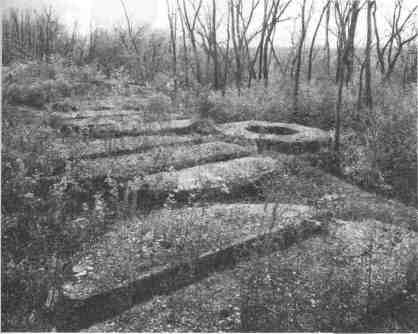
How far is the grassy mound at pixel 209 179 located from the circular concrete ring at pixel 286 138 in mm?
1104

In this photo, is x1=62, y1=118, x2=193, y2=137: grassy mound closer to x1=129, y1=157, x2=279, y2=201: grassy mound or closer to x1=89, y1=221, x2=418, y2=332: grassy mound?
x1=129, y1=157, x2=279, y2=201: grassy mound

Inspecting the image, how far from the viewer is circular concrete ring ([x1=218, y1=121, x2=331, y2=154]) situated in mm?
5711

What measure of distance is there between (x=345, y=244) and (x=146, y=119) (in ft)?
14.2

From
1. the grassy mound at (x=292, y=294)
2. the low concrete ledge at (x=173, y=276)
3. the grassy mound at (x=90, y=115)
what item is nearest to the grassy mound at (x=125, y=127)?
the grassy mound at (x=90, y=115)

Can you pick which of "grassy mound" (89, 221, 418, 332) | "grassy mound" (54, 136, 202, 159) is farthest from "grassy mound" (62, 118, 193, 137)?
"grassy mound" (89, 221, 418, 332)

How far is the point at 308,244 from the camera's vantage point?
9.45 ft

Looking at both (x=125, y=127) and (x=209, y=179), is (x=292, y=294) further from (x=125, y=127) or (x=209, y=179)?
(x=125, y=127)

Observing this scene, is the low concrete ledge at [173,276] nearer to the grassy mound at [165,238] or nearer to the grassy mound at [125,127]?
the grassy mound at [165,238]

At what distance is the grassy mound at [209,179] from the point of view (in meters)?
3.54

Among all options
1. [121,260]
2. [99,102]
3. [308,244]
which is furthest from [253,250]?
[99,102]

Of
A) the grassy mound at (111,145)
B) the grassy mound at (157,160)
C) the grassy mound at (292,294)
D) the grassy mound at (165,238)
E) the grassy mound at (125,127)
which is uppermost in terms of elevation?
the grassy mound at (125,127)

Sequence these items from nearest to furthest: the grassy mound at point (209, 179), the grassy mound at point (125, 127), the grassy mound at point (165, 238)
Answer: the grassy mound at point (165, 238), the grassy mound at point (209, 179), the grassy mound at point (125, 127)

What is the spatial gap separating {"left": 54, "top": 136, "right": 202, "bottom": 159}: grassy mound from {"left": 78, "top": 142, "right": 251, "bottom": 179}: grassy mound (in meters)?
0.21

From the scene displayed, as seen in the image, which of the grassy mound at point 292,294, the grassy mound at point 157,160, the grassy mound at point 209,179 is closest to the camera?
the grassy mound at point 292,294
